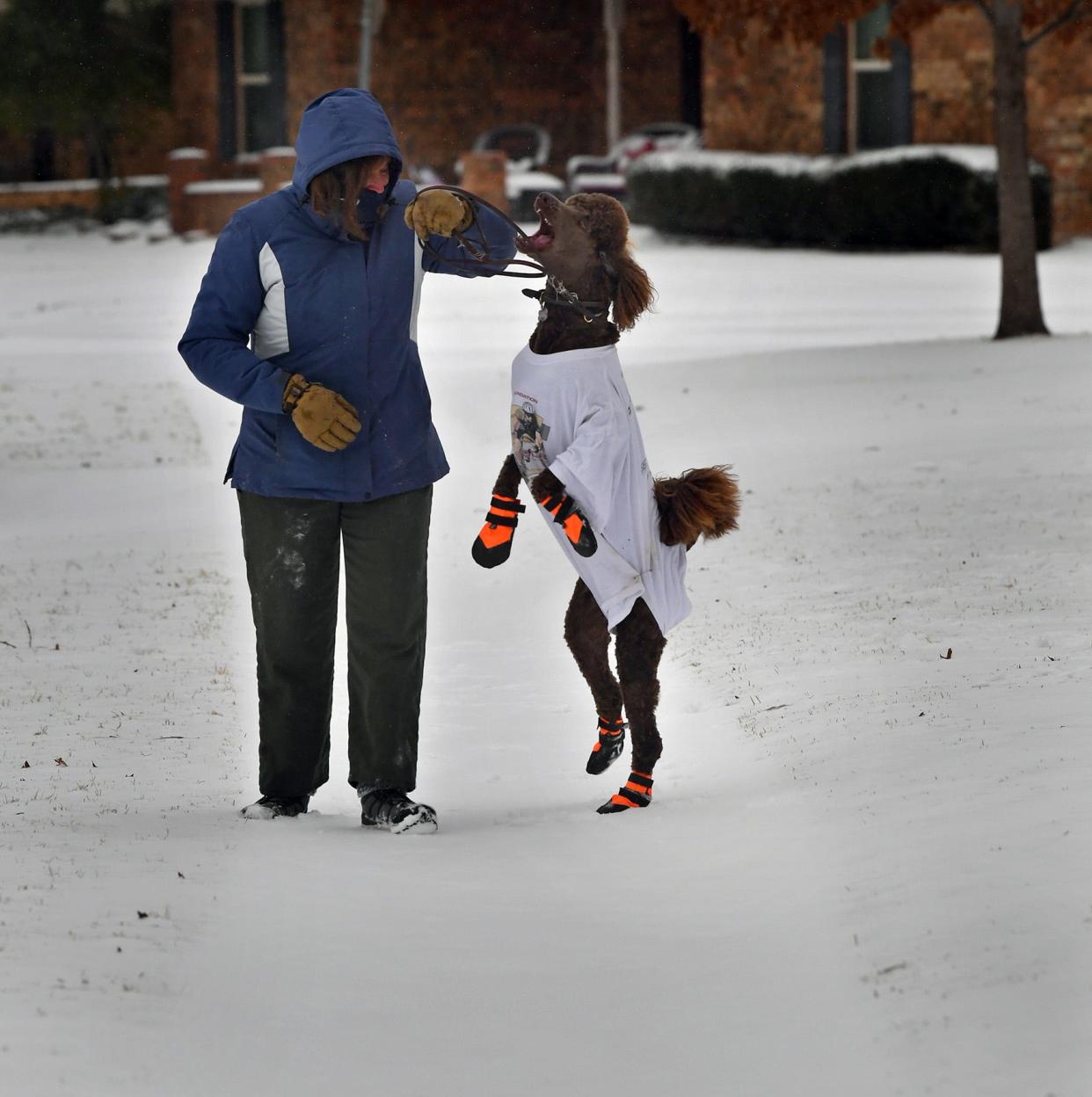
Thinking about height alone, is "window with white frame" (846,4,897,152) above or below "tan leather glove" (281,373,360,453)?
above

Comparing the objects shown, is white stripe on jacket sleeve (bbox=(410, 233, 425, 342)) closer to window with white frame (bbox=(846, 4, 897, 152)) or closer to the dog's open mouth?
the dog's open mouth

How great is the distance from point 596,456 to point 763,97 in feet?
68.8

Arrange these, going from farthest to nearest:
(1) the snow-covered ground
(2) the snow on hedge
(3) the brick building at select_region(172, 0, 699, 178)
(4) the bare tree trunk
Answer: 1. (3) the brick building at select_region(172, 0, 699, 178)
2. (2) the snow on hedge
3. (4) the bare tree trunk
4. (1) the snow-covered ground

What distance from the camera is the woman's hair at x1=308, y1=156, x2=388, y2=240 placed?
4.53m

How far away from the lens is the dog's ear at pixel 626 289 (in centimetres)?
474

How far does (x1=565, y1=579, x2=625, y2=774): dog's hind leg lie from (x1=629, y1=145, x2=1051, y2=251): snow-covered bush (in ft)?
57.7

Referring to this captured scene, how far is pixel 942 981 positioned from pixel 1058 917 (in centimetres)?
32

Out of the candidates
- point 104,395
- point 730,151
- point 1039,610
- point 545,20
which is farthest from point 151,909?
point 545,20

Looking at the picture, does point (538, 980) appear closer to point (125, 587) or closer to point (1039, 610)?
point (1039, 610)

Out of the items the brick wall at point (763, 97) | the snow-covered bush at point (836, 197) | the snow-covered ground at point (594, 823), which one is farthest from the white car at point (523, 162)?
the snow-covered ground at point (594, 823)

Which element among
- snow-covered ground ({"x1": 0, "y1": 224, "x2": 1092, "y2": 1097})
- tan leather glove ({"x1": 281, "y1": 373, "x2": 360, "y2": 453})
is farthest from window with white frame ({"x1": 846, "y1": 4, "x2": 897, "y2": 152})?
tan leather glove ({"x1": 281, "y1": 373, "x2": 360, "y2": 453})

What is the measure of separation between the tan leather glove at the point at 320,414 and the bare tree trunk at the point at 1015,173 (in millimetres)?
10365

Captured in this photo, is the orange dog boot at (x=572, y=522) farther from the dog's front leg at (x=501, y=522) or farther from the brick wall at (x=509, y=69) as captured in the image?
the brick wall at (x=509, y=69)

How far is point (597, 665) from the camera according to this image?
16.0 ft
